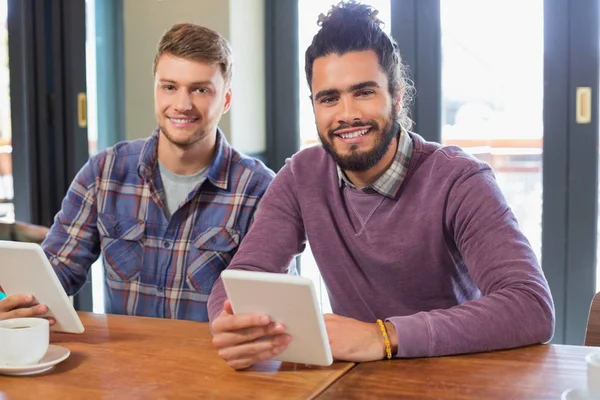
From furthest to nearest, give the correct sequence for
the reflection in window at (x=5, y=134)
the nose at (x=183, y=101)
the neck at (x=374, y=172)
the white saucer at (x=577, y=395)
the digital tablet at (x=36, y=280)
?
the reflection in window at (x=5, y=134), the nose at (x=183, y=101), the neck at (x=374, y=172), the digital tablet at (x=36, y=280), the white saucer at (x=577, y=395)

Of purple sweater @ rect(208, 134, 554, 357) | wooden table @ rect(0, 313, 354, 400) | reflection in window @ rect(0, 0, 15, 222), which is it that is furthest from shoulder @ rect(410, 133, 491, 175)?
reflection in window @ rect(0, 0, 15, 222)

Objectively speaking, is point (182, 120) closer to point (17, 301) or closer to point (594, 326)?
point (17, 301)

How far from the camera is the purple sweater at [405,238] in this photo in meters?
1.62

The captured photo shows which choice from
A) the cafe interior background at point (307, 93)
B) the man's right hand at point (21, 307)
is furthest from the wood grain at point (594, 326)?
the cafe interior background at point (307, 93)

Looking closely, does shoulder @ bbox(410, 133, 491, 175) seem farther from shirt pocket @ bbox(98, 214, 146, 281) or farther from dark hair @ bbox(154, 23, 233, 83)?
A: shirt pocket @ bbox(98, 214, 146, 281)

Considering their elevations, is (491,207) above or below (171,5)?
below

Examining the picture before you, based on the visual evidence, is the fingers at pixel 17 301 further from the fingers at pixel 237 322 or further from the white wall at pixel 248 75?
the white wall at pixel 248 75

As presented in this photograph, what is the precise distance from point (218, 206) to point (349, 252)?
0.54 metres

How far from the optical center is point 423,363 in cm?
145

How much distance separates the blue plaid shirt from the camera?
2.27 m

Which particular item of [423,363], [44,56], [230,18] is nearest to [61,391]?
[423,363]

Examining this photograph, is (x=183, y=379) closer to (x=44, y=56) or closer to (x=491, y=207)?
(x=491, y=207)

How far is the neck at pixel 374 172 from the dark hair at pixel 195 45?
1.96 feet

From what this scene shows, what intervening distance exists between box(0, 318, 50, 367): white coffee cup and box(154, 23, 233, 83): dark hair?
1.02m
